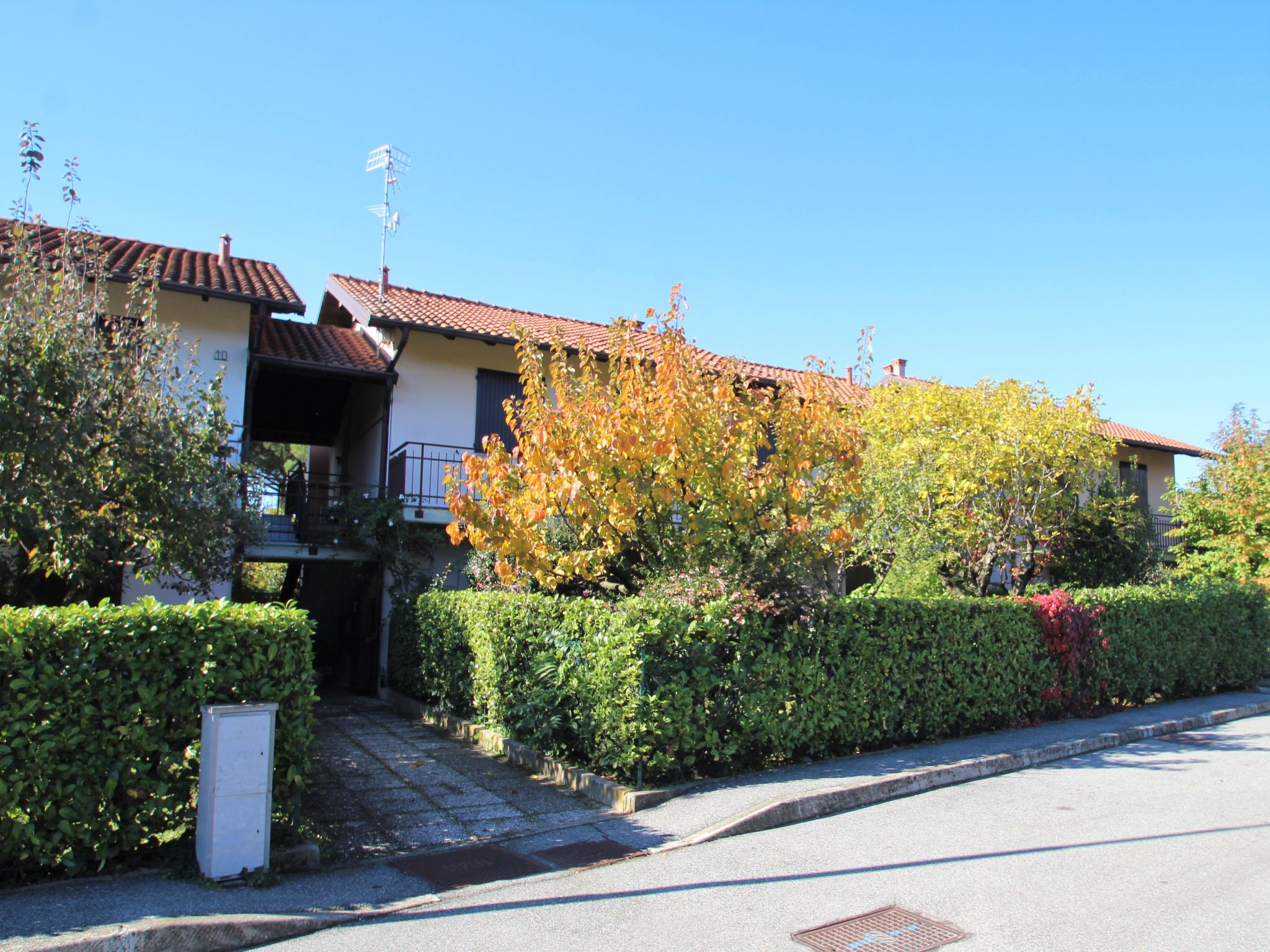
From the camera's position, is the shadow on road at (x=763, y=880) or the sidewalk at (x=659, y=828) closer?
the sidewalk at (x=659, y=828)

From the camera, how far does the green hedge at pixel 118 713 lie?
4.86 meters

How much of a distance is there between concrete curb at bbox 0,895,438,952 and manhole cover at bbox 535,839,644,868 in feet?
4.22

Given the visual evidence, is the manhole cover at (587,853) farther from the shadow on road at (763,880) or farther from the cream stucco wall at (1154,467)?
the cream stucco wall at (1154,467)

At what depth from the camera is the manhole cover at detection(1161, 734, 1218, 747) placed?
10.2m

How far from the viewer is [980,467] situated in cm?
1352

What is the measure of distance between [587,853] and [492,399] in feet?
35.0

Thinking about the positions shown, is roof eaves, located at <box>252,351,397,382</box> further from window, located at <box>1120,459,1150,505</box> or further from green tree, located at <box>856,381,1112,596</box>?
window, located at <box>1120,459,1150,505</box>

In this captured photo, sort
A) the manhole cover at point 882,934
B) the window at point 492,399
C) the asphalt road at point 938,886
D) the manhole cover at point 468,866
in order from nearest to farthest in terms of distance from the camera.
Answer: the manhole cover at point 882,934
the asphalt road at point 938,886
the manhole cover at point 468,866
the window at point 492,399

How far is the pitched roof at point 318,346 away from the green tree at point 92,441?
5.02 meters

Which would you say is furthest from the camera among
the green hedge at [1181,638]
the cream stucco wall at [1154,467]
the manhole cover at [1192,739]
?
the cream stucco wall at [1154,467]

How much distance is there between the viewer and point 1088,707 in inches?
445

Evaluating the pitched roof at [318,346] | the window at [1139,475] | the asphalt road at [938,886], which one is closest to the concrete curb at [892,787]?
the asphalt road at [938,886]

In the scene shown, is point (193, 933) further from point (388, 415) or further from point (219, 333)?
point (388, 415)

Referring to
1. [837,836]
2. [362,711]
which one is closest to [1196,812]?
[837,836]
